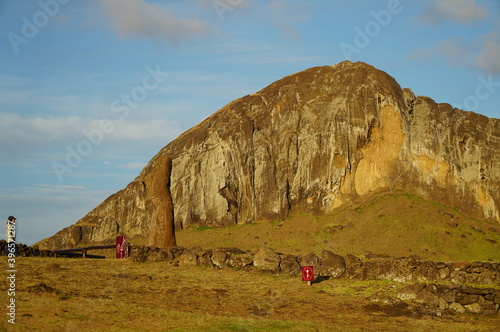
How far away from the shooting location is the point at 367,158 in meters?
72.3

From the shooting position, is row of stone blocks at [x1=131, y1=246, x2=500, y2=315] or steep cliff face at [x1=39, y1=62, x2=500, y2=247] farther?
steep cliff face at [x1=39, y1=62, x2=500, y2=247]

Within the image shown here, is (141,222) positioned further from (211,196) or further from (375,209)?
(375,209)

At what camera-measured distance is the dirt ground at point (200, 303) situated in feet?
77.3

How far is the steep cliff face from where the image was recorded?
6988 centimetres

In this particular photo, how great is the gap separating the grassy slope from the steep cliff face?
103 inches

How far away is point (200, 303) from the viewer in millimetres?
27953

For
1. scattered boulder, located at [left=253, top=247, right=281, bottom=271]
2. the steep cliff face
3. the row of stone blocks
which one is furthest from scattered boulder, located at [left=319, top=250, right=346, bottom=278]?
the steep cliff face

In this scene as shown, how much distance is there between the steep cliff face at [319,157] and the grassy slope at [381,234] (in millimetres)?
2611

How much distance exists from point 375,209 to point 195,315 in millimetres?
45049

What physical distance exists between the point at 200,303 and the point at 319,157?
4783cm

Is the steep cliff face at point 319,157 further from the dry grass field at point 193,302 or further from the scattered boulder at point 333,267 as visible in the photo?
the dry grass field at point 193,302

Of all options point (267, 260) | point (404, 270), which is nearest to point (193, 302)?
point (267, 260)

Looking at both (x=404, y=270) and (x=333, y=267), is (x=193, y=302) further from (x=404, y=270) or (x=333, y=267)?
(x=404, y=270)

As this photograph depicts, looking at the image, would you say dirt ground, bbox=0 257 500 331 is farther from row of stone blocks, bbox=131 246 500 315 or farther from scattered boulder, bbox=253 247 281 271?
row of stone blocks, bbox=131 246 500 315
